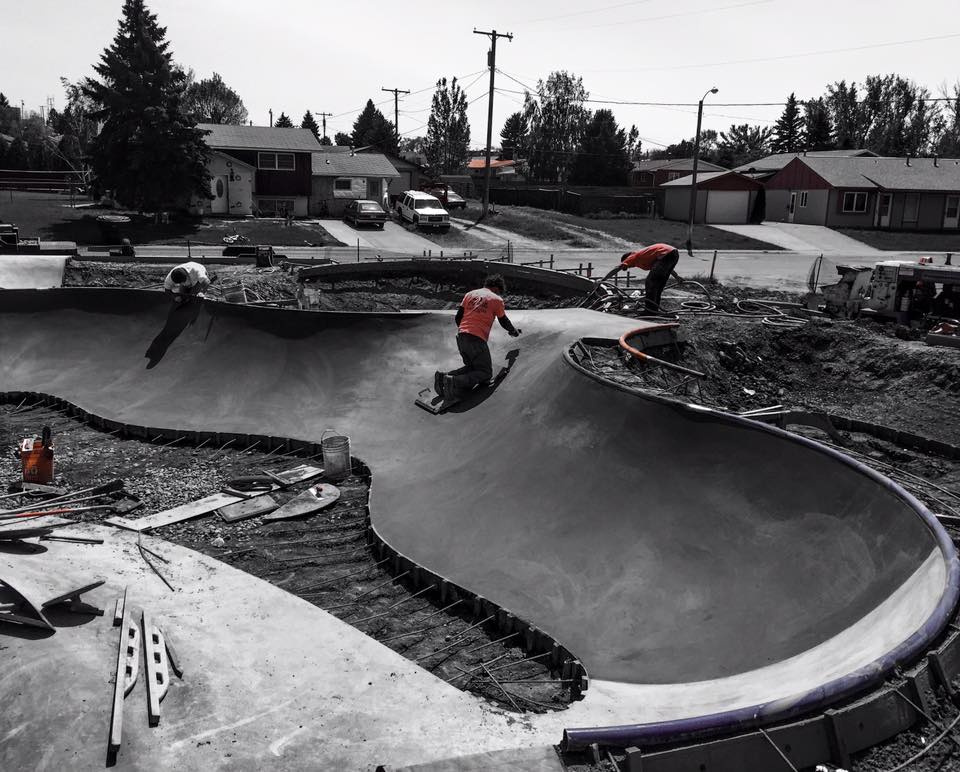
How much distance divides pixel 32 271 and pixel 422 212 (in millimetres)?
21948

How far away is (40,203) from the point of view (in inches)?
1795

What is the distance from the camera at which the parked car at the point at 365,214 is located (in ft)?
139

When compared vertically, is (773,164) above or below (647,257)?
above

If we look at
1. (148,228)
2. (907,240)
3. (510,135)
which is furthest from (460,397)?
(510,135)

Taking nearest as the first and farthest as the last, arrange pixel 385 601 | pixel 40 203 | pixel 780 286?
pixel 385 601 < pixel 780 286 < pixel 40 203

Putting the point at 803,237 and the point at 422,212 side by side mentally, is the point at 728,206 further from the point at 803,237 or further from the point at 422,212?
the point at 422,212

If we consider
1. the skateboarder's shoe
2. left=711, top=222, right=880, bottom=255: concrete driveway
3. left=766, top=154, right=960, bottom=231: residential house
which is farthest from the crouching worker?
left=766, top=154, right=960, bottom=231: residential house

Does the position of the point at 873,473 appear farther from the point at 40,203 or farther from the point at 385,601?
the point at 40,203

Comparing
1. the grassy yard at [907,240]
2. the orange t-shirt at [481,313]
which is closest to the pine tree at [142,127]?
the orange t-shirt at [481,313]

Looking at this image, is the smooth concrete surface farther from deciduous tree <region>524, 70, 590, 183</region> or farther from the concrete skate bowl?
deciduous tree <region>524, 70, 590, 183</region>

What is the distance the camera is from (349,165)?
49.5 meters

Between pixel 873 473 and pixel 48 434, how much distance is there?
9647 mm

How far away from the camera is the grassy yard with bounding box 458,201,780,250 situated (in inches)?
1695

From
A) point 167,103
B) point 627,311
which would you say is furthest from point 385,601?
point 167,103
